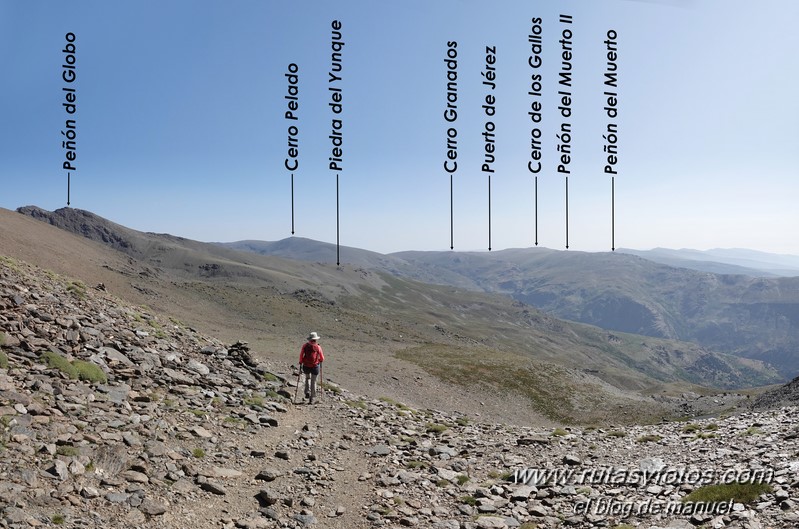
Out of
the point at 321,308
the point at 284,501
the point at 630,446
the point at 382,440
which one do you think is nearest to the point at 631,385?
the point at 321,308

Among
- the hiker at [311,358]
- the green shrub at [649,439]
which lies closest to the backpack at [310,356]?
the hiker at [311,358]

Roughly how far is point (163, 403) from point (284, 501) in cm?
724

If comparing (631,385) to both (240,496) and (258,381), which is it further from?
(240,496)

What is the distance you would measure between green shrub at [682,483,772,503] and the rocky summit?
57 mm

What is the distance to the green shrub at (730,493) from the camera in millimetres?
12789

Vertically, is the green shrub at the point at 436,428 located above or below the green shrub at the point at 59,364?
below

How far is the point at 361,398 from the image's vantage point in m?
28.7

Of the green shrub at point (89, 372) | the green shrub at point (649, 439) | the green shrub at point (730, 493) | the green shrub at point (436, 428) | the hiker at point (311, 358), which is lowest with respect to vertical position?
the green shrub at point (649, 439)

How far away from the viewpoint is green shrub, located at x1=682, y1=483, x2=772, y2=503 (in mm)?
12789

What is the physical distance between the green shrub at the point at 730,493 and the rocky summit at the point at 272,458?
57 millimetres

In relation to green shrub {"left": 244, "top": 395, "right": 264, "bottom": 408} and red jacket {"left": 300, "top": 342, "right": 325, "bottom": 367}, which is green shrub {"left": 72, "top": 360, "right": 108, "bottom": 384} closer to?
green shrub {"left": 244, "top": 395, "right": 264, "bottom": 408}

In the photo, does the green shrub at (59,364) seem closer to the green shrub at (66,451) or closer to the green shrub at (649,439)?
the green shrub at (66,451)

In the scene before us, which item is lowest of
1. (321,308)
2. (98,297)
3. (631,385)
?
(631,385)

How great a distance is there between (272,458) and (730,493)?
14.0 metres
